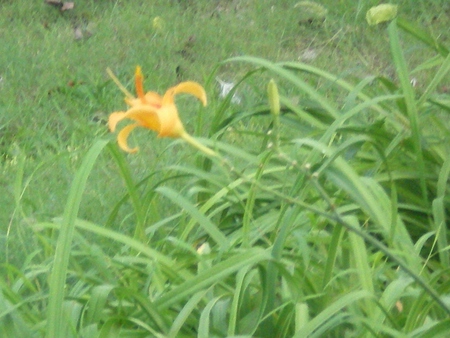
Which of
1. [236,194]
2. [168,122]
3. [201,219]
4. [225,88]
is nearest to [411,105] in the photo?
[236,194]

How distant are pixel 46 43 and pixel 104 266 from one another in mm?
2563

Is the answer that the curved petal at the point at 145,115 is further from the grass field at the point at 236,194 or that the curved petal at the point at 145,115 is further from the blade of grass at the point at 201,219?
the blade of grass at the point at 201,219

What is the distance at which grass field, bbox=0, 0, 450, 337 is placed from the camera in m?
1.92

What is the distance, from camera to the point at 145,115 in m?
1.50

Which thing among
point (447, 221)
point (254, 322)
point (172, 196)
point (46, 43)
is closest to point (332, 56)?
point (46, 43)

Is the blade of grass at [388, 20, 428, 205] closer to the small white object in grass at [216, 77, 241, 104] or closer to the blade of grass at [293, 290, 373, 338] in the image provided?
the blade of grass at [293, 290, 373, 338]

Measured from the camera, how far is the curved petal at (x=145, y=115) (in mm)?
1490

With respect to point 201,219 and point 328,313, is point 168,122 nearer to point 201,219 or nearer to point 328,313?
point 328,313

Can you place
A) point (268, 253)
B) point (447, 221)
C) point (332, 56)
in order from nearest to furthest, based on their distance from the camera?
point (268, 253) < point (447, 221) < point (332, 56)

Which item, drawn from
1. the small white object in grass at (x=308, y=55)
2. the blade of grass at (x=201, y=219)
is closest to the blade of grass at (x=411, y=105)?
the blade of grass at (x=201, y=219)

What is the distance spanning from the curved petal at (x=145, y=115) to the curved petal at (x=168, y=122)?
0.5 inches

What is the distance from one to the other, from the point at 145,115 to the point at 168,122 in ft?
0.16

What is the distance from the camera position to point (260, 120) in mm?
3676

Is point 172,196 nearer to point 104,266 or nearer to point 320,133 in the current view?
point 104,266
